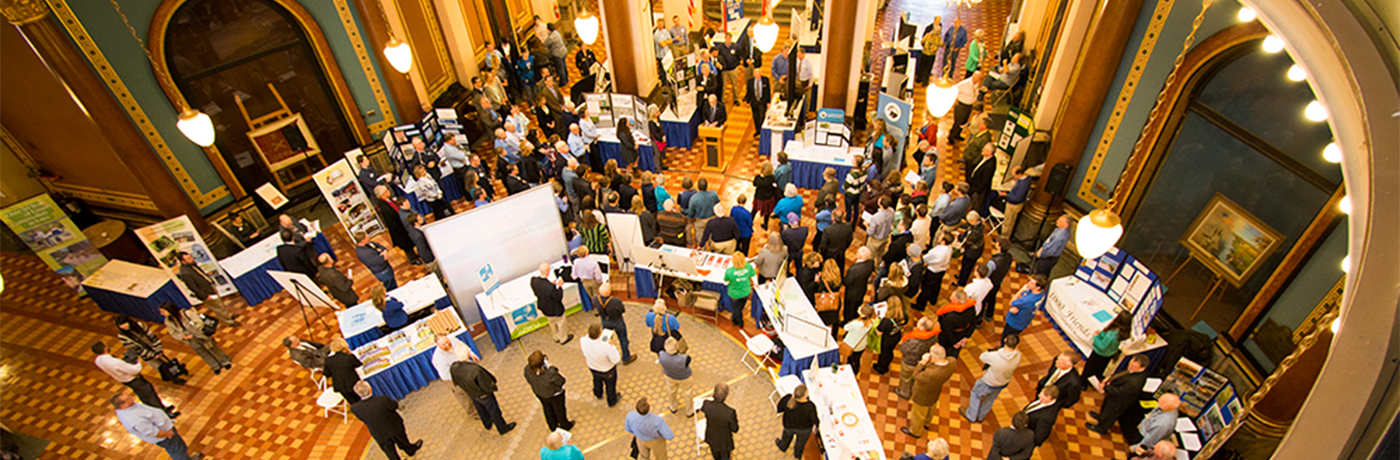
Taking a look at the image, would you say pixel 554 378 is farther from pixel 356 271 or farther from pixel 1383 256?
pixel 1383 256

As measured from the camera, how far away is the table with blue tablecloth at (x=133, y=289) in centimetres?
834

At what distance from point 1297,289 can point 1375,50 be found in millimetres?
4204

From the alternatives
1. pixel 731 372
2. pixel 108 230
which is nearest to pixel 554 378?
pixel 731 372

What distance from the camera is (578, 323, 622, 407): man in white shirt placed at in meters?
6.31

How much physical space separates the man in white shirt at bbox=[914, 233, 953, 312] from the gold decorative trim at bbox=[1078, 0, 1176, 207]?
2.27m

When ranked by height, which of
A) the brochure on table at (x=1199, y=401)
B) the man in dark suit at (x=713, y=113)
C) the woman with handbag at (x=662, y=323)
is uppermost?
the man in dark suit at (x=713, y=113)

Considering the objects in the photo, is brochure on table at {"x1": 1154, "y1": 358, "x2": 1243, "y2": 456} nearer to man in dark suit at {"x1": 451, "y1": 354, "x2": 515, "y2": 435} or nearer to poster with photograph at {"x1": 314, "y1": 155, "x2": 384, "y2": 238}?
man in dark suit at {"x1": 451, "y1": 354, "x2": 515, "y2": 435}

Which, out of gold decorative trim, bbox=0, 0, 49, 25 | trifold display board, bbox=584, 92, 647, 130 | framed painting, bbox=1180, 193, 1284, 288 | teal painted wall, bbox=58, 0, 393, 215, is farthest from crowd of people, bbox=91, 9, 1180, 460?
gold decorative trim, bbox=0, 0, 49, 25

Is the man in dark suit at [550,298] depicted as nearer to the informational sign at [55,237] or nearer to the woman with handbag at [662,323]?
the woman with handbag at [662,323]

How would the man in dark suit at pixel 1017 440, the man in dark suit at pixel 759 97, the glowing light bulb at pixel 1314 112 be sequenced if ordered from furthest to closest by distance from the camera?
the man in dark suit at pixel 759 97, the man in dark suit at pixel 1017 440, the glowing light bulb at pixel 1314 112

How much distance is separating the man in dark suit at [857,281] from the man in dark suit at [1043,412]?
2.10 meters

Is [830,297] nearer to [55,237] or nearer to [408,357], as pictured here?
[408,357]

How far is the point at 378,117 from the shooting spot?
11.2m

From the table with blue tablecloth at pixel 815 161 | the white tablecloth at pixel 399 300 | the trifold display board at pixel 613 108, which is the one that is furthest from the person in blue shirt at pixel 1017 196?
the white tablecloth at pixel 399 300
